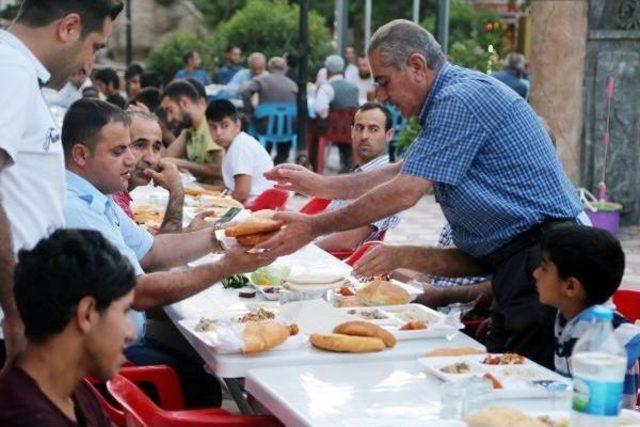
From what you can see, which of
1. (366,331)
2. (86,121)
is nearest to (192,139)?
(86,121)

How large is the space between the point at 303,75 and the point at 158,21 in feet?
60.3

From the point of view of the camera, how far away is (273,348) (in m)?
3.89

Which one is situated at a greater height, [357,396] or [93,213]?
[93,213]

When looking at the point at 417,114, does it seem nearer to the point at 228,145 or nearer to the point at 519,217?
the point at 519,217

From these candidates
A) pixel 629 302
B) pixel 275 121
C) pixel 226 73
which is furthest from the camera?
pixel 226 73

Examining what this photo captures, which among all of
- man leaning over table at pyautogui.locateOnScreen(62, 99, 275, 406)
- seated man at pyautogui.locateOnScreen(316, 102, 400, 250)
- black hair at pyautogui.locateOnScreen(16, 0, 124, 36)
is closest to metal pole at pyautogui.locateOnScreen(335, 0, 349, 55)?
seated man at pyautogui.locateOnScreen(316, 102, 400, 250)

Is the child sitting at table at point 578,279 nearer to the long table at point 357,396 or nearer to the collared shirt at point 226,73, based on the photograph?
the long table at point 357,396

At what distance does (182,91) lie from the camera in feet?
32.8

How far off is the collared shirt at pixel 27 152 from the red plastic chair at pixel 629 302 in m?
2.31

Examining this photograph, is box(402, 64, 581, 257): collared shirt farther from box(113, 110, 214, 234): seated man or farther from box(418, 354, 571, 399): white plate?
box(113, 110, 214, 234): seated man

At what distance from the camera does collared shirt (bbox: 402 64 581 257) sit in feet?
14.4

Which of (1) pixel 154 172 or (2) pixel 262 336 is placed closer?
(2) pixel 262 336

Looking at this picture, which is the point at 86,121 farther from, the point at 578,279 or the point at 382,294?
the point at 578,279

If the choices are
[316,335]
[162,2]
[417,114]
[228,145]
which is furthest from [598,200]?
[162,2]
